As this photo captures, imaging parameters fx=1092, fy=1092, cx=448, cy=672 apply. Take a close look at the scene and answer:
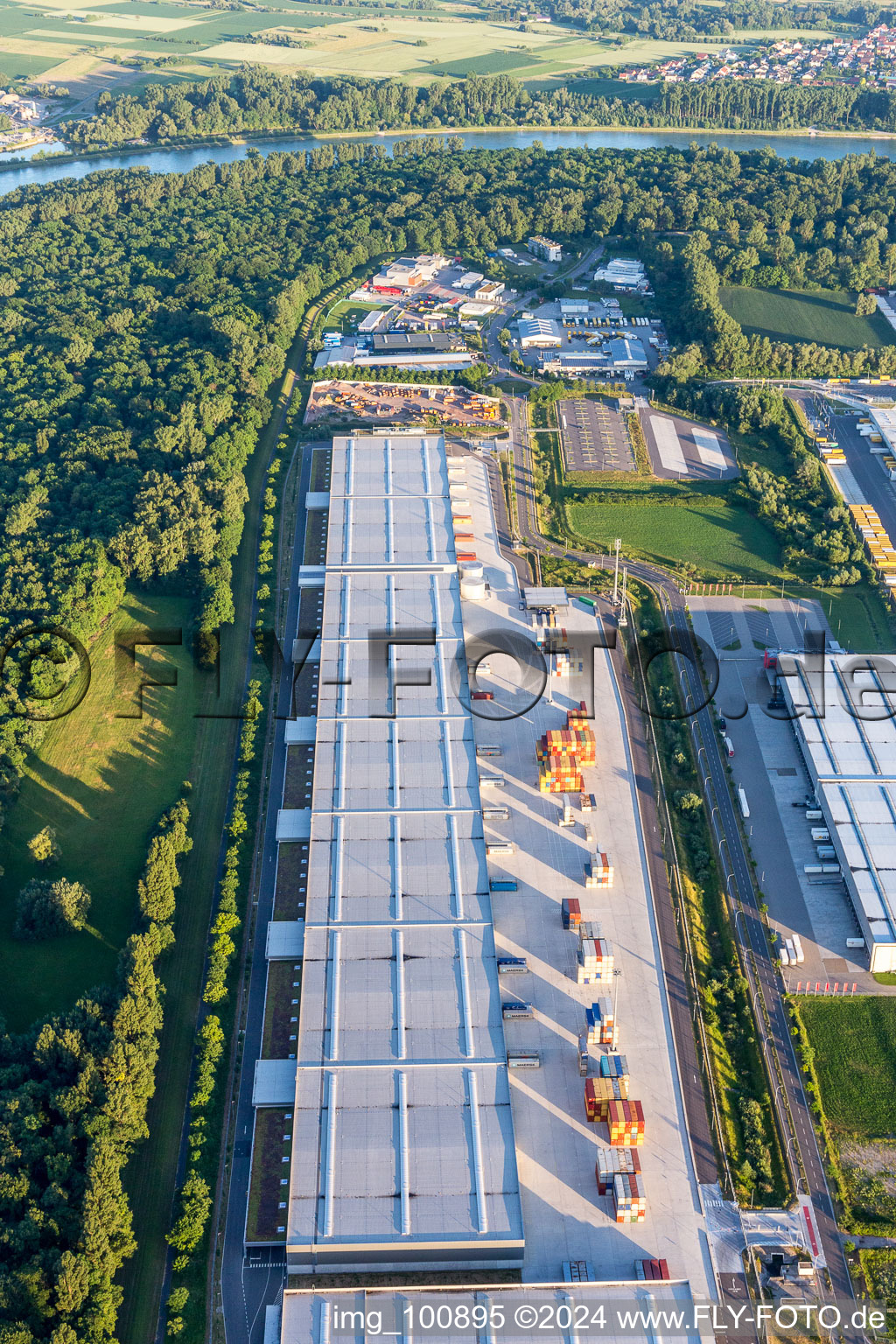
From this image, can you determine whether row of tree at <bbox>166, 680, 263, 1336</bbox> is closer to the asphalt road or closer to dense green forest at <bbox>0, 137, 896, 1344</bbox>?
the asphalt road

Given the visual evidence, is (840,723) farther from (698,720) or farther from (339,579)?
(339,579)

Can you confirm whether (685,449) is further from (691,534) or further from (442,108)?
(442,108)

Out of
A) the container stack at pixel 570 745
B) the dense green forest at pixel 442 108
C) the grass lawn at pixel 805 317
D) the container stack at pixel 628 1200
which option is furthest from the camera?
the dense green forest at pixel 442 108

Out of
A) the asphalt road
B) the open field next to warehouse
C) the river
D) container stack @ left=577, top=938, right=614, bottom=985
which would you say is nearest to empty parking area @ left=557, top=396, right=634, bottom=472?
the open field next to warehouse

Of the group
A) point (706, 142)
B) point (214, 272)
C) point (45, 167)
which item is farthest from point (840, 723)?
point (45, 167)

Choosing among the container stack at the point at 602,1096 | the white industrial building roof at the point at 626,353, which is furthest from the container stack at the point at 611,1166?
the white industrial building roof at the point at 626,353

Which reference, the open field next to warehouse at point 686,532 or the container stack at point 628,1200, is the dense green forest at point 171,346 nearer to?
the open field next to warehouse at point 686,532
